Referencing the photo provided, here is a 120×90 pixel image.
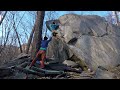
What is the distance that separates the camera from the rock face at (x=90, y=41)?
8.61m

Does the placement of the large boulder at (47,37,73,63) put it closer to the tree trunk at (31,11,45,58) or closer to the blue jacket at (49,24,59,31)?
the blue jacket at (49,24,59,31)

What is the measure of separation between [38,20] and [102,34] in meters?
3.21

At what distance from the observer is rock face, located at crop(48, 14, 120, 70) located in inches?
339

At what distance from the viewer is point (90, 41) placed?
9.33 metres

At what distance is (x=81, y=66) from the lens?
333 inches

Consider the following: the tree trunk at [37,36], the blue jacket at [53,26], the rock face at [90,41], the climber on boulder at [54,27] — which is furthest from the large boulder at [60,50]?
the tree trunk at [37,36]

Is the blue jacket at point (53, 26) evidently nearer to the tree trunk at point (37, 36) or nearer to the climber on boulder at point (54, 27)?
the climber on boulder at point (54, 27)

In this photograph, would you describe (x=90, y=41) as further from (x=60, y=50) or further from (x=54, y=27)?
(x=54, y=27)

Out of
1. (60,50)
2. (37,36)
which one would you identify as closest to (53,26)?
(37,36)

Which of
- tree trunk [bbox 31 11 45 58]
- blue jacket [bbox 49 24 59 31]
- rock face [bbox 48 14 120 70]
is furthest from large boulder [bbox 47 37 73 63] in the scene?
tree trunk [bbox 31 11 45 58]

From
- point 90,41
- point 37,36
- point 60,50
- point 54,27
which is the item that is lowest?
point 60,50

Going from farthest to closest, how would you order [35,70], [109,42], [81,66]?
[109,42]
[81,66]
[35,70]
